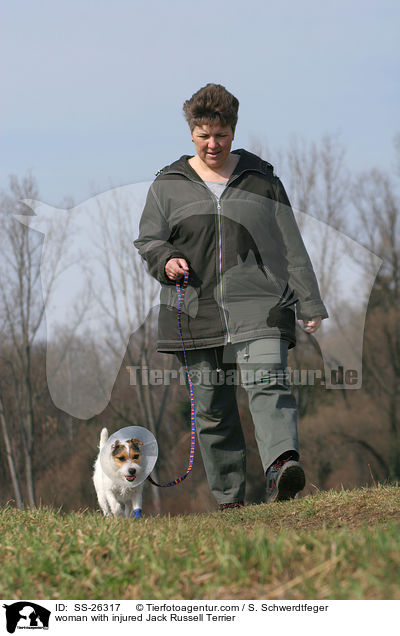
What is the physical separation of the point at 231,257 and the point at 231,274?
0.11 meters

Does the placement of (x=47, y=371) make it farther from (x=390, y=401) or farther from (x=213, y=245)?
(x=390, y=401)

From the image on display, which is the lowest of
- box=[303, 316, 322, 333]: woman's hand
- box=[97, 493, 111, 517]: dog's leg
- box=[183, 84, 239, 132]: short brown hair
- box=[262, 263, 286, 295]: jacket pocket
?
box=[97, 493, 111, 517]: dog's leg

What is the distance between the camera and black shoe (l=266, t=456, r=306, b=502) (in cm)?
454

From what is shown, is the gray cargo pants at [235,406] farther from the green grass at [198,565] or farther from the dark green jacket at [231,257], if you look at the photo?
the green grass at [198,565]

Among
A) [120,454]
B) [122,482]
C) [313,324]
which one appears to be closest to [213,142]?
[313,324]

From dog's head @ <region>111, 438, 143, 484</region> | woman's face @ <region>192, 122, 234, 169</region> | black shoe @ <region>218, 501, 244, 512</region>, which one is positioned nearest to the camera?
woman's face @ <region>192, 122, 234, 169</region>

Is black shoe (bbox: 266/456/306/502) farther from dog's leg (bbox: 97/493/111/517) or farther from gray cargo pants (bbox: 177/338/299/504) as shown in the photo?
dog's leg (bbox: 97/493/111/517)

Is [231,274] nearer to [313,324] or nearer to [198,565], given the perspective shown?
[313,324]

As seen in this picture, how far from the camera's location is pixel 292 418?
471 cm

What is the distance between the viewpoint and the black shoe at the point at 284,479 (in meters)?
4.54

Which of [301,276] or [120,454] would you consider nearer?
[301,276]
